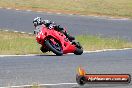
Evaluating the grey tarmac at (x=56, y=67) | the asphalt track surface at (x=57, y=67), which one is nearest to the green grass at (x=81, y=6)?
the asphalt track surface at (x=57, y=67)

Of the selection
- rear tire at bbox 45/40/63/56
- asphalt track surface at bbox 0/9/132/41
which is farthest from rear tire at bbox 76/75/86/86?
asphalt track surface at bbox 0/9/132/41

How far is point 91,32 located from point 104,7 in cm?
894

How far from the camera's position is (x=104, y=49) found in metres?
17.7

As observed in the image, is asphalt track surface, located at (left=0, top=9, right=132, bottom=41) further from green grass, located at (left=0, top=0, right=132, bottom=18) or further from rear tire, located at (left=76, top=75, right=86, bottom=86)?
rear tire, located at (left=76, top=75, right=86, bottom=86)

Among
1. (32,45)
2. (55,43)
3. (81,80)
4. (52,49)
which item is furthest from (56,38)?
(81,80)

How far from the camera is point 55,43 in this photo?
51.1ft

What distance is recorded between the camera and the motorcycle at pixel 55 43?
50.5 ft

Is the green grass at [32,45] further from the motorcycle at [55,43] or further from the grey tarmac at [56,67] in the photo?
the grey tarmac at [56,67]

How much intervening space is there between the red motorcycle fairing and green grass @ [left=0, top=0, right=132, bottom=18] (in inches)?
626

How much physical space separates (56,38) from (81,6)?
1839 centimetres

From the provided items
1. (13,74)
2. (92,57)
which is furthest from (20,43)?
(13,74)

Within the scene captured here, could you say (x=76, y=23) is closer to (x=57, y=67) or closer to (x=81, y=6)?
(x=81, y=6)

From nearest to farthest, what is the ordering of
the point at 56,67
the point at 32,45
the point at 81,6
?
1. the point at 56,67
2. the point at 32,45
3. the point at 81,6

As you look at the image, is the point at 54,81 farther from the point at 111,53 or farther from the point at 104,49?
the point at 104,49
